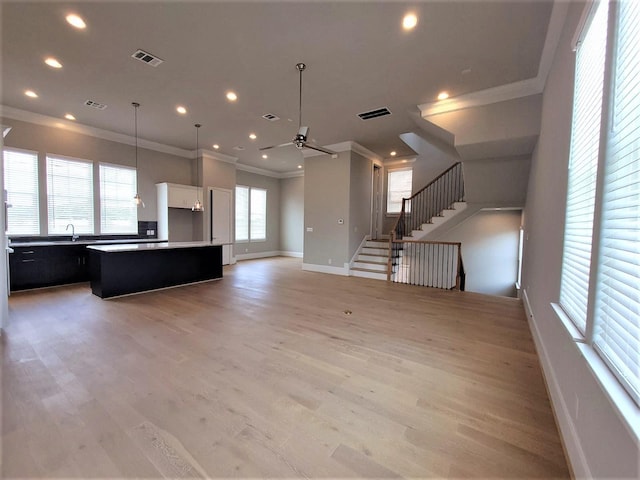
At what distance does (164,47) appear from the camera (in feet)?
11.2

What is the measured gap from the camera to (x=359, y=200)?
759 cm

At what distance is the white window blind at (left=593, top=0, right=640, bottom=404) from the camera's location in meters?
1.05

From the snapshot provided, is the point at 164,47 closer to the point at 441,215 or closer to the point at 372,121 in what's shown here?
the point at 372,121

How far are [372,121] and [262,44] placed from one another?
2.97 meters

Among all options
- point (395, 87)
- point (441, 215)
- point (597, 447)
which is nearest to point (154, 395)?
point (597, 447)

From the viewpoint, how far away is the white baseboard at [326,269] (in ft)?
23.9

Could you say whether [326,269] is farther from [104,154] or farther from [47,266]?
[104,154]

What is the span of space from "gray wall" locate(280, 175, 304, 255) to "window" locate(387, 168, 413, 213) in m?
3.52

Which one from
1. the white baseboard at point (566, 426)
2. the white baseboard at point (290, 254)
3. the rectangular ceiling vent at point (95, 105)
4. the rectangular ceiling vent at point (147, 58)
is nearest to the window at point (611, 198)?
the white baseboard at point (566, 426)

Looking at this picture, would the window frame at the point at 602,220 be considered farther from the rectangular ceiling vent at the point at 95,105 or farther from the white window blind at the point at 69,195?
the white window blind at the point at 69,195

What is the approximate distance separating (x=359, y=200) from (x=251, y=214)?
4.69 m

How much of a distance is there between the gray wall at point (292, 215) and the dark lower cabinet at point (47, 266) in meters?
6.69

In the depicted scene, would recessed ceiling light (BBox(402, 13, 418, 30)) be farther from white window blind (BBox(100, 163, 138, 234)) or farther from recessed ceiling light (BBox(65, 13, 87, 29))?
white window blind (BBox(100, 163, 138, 234))

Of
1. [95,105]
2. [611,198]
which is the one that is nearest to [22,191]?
[95,105]
